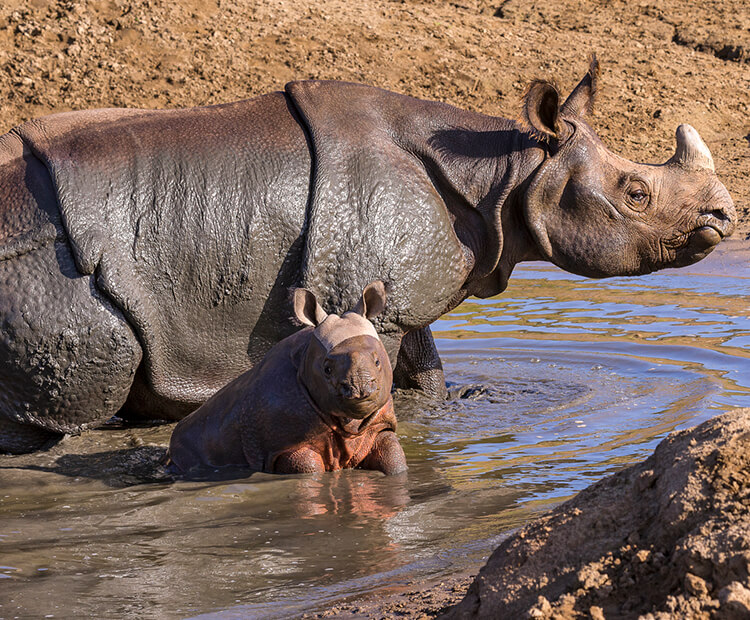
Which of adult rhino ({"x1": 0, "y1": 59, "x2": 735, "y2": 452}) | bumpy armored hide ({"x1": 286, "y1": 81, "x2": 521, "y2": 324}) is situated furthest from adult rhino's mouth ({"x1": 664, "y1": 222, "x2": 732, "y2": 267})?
bumpy armored hide ({"x1": 286, "y1": 81, "x2": 521, "y2": 324})

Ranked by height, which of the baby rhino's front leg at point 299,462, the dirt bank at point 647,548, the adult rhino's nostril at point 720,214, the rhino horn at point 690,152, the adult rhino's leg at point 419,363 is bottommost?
the baby rhino's front leg at point 299,462

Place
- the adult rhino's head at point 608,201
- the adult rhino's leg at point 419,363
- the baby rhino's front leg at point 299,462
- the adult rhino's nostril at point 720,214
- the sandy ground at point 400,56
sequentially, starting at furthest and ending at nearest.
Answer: the sandy ground at point 400,56 < the adult rhino's leg at point 419,363 < the adult rhino's nostril at point 720,214 < the adult rhino's head at point 608,201 < the baby rhino's front leg at point 299,462

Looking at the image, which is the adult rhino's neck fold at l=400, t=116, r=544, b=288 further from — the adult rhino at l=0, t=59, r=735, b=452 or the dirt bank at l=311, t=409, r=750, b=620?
the dirt bank at l=311, t=409, r=750, b=620

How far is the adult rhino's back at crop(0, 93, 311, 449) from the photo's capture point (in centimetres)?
621

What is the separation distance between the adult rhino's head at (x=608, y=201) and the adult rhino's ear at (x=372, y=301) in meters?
1.34

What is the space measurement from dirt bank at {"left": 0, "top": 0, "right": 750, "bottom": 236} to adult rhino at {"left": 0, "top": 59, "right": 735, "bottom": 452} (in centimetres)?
776

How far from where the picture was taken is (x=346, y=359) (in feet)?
18.5

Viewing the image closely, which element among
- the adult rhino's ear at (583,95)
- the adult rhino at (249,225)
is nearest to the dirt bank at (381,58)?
the adult rhino's ear at (583,95)

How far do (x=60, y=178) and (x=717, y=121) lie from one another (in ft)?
38.8

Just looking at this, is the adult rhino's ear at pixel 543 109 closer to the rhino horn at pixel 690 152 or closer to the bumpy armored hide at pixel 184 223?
the rhino horn at pixel 690 152

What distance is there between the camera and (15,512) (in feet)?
18.8

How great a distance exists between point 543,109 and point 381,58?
10.0m

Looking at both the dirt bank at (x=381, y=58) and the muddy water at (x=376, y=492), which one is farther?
the dirt bank at (x=381, y=58)

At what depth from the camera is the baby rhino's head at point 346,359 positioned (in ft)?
18.4
